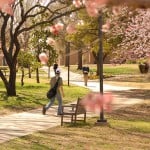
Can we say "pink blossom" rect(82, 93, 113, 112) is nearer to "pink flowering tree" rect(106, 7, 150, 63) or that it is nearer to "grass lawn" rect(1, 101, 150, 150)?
"grass lawn" rect(1, 101, 150, 150)

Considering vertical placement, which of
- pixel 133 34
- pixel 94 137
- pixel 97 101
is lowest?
pixel 94 137

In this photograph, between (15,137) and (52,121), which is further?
(52,121)

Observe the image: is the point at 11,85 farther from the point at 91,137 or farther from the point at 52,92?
the point at 91,137

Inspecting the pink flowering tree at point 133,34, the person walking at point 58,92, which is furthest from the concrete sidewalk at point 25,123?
the pink flowering tree at point 133,34

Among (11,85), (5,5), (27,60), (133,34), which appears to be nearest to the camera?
(5,5)

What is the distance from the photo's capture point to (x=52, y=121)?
15.4 metres

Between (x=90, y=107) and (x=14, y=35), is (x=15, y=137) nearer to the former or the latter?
(x=90, y=107)

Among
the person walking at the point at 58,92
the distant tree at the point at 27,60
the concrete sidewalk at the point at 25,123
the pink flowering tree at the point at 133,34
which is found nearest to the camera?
the concrete sidewalk at the point at 25,123

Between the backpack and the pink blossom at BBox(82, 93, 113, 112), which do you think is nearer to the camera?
the pink blossom at BBox(82, 93, 113, 112)

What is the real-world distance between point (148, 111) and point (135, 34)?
4455 millimetres

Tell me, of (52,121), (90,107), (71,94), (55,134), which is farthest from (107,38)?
(90,107)

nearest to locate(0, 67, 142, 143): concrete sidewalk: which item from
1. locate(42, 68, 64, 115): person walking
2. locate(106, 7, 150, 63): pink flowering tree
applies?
locate(42, 68, 64, 115): person walking

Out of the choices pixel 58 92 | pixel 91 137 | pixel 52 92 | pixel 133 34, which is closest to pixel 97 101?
pixel 91 137

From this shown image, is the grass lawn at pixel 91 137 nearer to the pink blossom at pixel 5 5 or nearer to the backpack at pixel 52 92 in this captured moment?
the backpack at pixel 52 92
